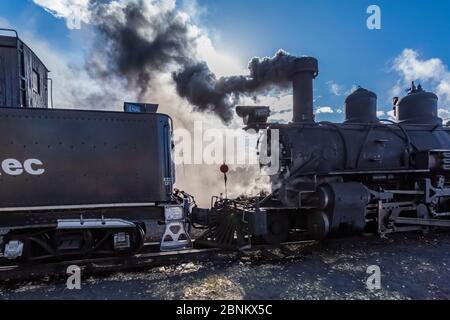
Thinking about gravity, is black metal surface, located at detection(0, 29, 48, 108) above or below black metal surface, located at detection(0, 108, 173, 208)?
above

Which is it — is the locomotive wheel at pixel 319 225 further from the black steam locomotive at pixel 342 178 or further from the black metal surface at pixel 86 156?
the black metal surface at pixel 86 156

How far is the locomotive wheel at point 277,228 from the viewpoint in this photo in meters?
6.43

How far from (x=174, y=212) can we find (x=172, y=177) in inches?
26.9

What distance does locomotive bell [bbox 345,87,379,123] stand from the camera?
328 inches

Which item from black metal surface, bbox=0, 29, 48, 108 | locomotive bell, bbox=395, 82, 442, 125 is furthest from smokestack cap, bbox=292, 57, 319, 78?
black metal surface, bbox=0, 29, 48, 108

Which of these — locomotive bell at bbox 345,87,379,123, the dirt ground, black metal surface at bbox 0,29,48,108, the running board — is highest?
black metal surface at bbox 0,29,48,108

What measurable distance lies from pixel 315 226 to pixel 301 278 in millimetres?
1575

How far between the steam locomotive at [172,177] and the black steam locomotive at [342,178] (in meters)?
0.03

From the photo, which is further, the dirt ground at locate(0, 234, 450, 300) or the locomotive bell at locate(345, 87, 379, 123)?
the locomotive bell at locate(345, 87, 379, 123)

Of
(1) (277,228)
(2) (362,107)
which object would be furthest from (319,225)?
(2) (362,107)

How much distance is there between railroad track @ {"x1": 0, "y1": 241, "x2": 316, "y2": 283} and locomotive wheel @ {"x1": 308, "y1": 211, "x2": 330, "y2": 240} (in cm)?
102

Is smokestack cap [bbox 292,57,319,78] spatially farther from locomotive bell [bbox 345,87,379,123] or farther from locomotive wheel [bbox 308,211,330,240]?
locomotive wheel [bbox 308,211,330,240]

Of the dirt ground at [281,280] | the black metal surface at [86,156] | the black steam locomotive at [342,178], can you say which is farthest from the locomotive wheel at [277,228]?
the black metal surface at [86,156]

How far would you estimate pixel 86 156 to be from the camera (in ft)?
16.5
